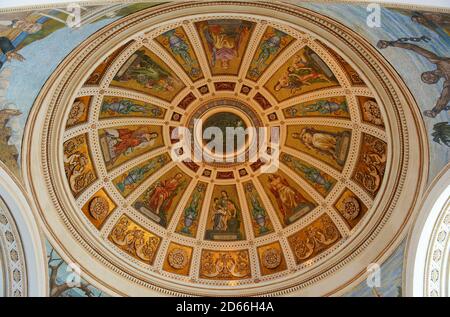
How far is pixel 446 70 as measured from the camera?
12.2 meters

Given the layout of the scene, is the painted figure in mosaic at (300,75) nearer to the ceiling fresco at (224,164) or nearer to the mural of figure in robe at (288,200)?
the ceiling fresco at (224,164)

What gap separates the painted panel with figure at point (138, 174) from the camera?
18.6 m

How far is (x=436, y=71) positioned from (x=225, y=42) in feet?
20.7

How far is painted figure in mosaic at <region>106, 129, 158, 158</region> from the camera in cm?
1808

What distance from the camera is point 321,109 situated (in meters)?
17.9

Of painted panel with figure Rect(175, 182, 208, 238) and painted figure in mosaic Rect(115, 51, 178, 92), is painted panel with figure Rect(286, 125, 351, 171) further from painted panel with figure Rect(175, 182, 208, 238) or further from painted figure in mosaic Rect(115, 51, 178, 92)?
painted figure in mosaic Rect(115, 51, 178, 92)

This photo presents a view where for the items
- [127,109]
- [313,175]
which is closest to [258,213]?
[313,175]

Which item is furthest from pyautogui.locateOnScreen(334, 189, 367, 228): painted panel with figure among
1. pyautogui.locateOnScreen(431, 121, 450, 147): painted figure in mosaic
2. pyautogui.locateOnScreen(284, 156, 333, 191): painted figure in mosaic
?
pyautogui.locateOnScreen(431, 121, 450, 147): painted figure in mosaic

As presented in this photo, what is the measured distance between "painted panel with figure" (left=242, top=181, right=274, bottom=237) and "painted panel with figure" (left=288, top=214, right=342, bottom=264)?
2.85ft

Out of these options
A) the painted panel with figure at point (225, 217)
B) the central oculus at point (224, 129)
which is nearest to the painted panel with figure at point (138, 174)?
the central oculus at point (224, 129)

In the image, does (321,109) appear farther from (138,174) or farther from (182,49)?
(138,174)
